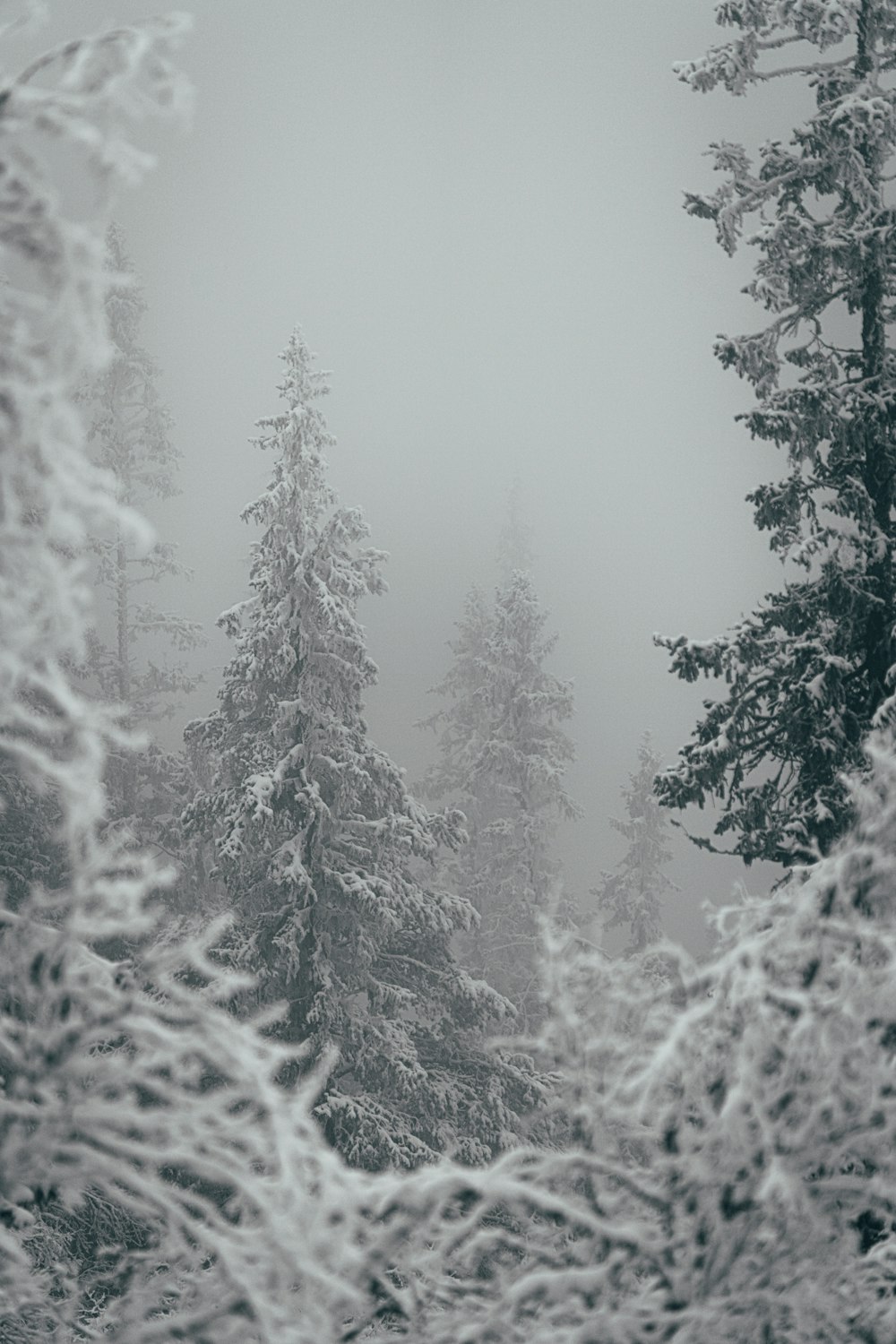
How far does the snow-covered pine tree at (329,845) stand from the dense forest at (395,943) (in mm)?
56

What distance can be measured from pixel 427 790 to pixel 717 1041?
25885 millimetres

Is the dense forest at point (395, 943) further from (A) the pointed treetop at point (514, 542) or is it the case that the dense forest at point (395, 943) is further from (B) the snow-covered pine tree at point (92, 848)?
(A) the pointed treetop at point (514, 542)

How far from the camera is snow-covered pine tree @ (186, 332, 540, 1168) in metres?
11.6

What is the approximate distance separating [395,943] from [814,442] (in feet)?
27.3

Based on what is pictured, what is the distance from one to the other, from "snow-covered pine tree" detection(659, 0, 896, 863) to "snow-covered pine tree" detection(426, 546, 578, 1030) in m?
16.2

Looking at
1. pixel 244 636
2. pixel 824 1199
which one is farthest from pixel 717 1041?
pixel 244 636

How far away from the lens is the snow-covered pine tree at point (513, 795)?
24.5 meters

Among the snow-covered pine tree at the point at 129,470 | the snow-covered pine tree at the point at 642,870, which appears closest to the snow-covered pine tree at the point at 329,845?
the snow-covered pine tree at the point at 129,470

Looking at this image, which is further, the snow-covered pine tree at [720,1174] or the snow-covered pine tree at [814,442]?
the snow-covered pine tree at [814,442]

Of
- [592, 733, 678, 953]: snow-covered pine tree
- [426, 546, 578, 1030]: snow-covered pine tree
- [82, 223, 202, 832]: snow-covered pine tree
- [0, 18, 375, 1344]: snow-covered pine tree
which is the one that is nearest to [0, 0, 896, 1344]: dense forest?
[0, 18, 375, 1344]: snow-covered pine tree

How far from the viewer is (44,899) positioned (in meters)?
2.95

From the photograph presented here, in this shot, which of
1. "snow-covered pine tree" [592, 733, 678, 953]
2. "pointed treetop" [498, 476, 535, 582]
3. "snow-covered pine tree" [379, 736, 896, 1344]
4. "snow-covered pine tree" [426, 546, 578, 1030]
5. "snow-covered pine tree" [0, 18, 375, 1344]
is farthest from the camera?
"pointed treetop" [498, 476, 535, 582]

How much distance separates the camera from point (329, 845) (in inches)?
485

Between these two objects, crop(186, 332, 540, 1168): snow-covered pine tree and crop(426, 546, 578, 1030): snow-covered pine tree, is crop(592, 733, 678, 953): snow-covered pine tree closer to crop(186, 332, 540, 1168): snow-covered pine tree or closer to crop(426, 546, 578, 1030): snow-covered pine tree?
crop(426, 546, 578, 1030): snow-covered pine tree
